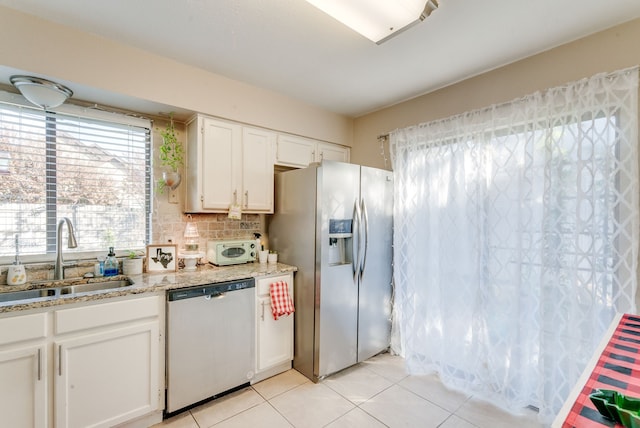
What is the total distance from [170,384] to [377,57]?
2.68m

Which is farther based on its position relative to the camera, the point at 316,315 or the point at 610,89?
the point at 316,315

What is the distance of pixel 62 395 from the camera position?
154cm

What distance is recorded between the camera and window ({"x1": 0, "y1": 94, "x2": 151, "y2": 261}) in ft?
6.27

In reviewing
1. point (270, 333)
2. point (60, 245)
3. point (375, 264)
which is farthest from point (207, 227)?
point (375, 264)

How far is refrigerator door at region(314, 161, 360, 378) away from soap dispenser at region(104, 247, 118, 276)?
5.06 ft

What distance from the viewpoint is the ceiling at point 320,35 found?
1.57m

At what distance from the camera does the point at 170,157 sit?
2438 mm

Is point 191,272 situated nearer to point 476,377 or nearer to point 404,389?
point 404,389

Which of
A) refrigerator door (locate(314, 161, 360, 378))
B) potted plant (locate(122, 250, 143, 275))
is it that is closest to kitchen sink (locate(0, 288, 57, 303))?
potted plant (locate(122, 250, 143, 275))

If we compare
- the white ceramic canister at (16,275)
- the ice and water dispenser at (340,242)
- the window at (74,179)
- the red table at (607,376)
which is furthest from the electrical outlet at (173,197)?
the red table at (607,376)

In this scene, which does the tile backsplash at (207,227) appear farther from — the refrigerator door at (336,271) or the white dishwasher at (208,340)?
the refrigerator door at (336,271)

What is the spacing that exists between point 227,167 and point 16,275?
5.03ft

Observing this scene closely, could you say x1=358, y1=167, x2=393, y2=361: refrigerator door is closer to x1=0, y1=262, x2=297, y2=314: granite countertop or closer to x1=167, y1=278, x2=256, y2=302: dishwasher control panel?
x1=0, y1=262, x2=297, y2=314: granite countertop

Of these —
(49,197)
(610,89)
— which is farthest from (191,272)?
(610,89)
